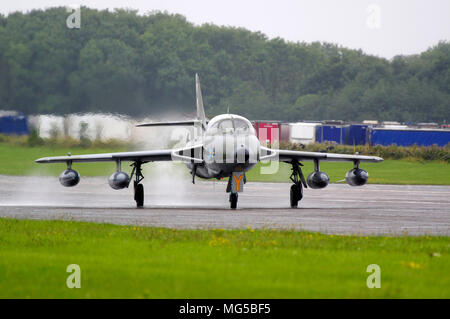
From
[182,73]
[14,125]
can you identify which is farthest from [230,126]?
[14,125]

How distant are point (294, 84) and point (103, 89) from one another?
193 ft

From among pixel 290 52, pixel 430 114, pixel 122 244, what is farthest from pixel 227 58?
pixel 122 244

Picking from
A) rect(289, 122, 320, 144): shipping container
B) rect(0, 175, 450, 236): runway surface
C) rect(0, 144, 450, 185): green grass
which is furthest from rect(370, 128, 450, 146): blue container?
rect(0, 175, 450, 236): runway surface

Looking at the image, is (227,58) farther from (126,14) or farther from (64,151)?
(64,151)

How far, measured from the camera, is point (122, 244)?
13.2m

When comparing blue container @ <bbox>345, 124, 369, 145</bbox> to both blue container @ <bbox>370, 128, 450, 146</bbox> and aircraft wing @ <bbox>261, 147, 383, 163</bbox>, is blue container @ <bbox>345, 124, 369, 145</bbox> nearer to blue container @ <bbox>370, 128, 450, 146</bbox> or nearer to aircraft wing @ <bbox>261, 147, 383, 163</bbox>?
blue container @ <bbox>370, 128, 450, 146</bbox>

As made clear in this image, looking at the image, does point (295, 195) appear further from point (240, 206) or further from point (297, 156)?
point (240, 206)

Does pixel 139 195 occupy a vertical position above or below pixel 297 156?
below

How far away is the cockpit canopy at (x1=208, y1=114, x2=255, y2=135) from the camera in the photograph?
23047 mm

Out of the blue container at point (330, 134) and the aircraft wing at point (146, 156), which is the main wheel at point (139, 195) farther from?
the blue container at point (330, 134)

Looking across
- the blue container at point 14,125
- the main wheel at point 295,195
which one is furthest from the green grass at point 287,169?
the main wheel at point 295,195

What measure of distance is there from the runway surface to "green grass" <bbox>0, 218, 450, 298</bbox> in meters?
2.56

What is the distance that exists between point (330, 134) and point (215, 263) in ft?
200

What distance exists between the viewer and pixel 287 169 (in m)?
52.2
